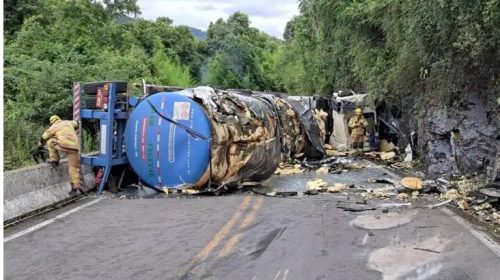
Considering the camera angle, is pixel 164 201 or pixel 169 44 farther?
pixel 169 44

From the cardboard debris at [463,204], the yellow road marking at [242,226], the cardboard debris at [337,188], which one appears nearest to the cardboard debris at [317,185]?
the cardboard debris at [337,188]

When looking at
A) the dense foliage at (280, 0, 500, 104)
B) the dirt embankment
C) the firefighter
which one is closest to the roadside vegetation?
the dense foliage at (280, 0, 500, 104)

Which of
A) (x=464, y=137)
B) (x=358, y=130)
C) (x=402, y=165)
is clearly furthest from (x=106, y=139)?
(x=358, y=130)

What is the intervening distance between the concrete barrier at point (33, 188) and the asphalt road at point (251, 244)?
0.44 meters

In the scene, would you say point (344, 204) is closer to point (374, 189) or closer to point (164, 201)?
point (374, 189)

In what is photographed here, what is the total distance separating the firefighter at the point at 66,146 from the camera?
831 centimetres

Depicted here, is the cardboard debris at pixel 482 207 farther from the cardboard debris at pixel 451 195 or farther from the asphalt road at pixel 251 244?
the asphalt road at pixel 251 244

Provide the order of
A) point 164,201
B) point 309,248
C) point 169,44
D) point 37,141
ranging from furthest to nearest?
1. point 169,44
2. point 37,141
3. point 164,201
4. point 309,248

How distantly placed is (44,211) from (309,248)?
12.8 feet

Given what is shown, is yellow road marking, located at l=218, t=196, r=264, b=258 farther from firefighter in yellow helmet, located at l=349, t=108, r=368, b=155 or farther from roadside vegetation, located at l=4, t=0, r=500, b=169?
firefighter in yellow helmet, located at l=349, t=108, r=368, b=155

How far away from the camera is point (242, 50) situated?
1879 inches

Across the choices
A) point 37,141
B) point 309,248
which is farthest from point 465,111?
point 37,141

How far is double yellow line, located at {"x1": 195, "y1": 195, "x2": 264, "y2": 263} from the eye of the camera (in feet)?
17.3

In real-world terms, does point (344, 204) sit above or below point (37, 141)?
below
